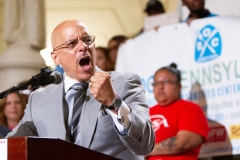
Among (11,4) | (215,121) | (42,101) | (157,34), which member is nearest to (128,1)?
(11,4)

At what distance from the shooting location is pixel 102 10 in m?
9.51

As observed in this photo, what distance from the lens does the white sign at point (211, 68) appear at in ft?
12.3

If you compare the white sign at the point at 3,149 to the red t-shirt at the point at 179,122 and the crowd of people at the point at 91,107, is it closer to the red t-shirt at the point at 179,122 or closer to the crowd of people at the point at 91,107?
the crowd of people at the point at 91,107

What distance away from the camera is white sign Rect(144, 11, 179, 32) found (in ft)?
14.5

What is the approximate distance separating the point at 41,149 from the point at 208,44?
101 inches

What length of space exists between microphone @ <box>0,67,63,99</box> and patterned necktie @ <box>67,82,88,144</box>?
162mm

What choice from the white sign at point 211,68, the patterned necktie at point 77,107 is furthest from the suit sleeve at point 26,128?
the white sign at point 211,68

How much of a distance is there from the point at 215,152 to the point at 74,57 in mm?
1868

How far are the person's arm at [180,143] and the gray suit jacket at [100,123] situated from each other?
4.40 feet

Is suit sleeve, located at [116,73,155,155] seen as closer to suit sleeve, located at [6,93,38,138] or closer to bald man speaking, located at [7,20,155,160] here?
bald man speaking, located at [7,20,155,160]

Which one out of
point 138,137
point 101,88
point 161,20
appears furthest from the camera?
point 161,20

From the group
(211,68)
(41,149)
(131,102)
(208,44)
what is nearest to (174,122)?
(211,68)

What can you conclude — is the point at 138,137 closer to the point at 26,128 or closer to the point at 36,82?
the point at 36,82

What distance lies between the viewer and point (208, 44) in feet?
13.0
